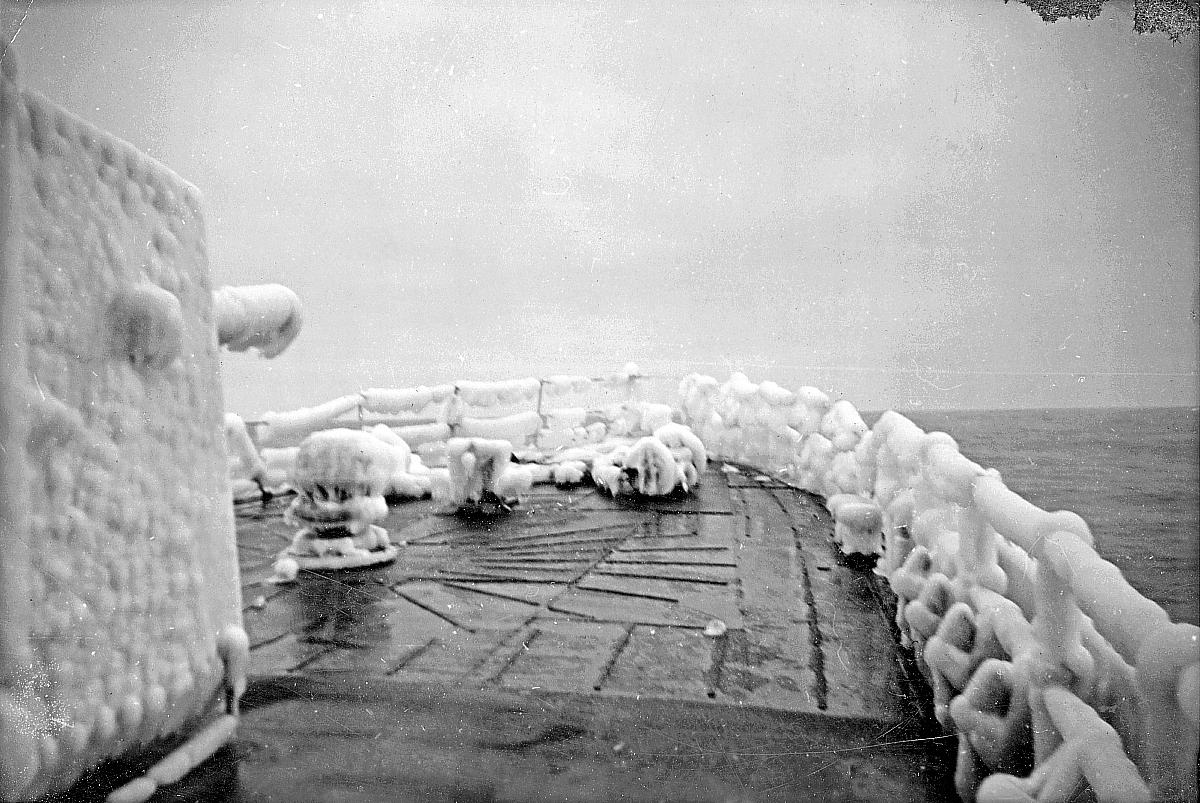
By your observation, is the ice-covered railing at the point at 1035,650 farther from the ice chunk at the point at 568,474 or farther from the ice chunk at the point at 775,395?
the ice chunk at the point at 568,474

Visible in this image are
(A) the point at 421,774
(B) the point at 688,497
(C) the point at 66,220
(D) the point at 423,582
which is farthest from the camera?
(B) the point at 688,497

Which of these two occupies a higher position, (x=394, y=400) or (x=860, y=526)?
(x=394, y=400)

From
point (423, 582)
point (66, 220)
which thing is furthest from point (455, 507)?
point (66, 220)

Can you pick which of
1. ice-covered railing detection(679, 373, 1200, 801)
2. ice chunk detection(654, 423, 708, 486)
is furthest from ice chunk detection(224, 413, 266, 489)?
ice-covered railing detection(679, 373, 1200, 801)

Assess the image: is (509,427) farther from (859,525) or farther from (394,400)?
(859,525)

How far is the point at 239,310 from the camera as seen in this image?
2.04 m

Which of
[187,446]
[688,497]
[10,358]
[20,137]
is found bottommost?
[688,497]

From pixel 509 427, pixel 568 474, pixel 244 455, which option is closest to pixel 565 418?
pixel 509 427

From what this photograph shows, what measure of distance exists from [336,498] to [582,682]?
205 cm

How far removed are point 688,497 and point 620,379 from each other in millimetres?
4177

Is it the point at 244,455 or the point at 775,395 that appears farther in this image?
the point at 775,395

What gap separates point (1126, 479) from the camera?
1648cm

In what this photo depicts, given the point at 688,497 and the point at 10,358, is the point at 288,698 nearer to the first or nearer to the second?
the point at 10,358

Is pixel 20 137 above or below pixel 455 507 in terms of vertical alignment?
above
